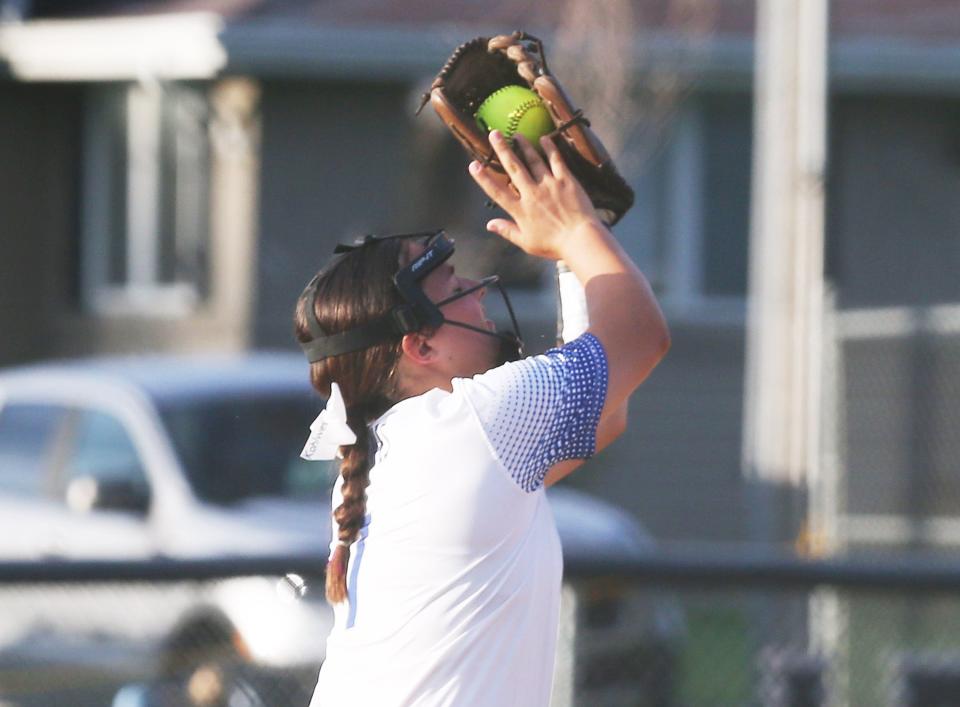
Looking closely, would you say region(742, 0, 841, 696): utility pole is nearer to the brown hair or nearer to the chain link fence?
the chain link fence

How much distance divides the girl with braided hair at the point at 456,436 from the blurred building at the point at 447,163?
11.4 meters

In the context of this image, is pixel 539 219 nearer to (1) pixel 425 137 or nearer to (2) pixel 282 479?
(2) pixel 282 479

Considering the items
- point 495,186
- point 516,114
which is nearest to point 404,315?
point 495,186

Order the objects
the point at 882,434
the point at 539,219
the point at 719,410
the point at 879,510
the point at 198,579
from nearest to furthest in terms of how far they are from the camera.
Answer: the point at 539,219 → the point at 198,579 → the point at 879,510 → the point at 882,434 → the point at 719,410

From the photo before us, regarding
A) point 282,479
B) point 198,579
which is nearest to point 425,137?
point 282,479

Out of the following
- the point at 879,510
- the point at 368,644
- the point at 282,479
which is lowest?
the point at 879,510

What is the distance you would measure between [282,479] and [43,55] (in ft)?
27.7

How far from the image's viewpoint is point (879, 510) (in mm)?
11812

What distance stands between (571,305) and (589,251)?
0.91 ft

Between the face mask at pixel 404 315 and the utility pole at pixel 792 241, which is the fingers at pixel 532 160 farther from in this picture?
the utility pole at pixel 792 241

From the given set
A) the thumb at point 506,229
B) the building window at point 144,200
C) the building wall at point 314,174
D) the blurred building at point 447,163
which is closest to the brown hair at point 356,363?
the thumb at point 506,229

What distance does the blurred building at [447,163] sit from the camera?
1455 centimetres

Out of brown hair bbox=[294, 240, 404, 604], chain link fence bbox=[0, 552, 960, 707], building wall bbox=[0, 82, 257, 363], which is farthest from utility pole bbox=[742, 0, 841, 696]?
building wall bbox=[0, 82, 257, 363]

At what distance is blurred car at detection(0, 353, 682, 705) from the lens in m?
5.39
